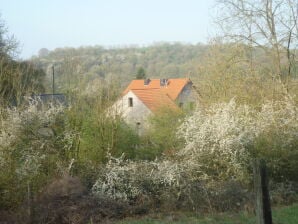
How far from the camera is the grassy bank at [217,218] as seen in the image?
8883 mm

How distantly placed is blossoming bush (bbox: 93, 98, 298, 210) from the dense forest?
0.09 feet

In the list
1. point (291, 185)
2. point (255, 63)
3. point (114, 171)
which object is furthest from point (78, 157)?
point (255, 63)

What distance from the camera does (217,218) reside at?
31.1ft

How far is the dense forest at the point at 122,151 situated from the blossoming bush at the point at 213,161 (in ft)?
0.09

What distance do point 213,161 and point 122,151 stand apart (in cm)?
290

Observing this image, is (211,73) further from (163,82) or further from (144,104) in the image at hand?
(163,82)

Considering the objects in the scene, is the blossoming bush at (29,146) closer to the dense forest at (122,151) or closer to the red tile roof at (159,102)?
the dense forest at (122,151)

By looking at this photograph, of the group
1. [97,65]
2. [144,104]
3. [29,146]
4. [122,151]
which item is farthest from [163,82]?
[29,146]

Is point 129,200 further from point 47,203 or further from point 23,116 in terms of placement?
point 23,116

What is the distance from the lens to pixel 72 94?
1349 cm

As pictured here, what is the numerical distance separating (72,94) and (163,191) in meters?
4.42

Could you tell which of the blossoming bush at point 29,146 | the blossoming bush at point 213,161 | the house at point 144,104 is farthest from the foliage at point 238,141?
the blossoming bush at point 29,146

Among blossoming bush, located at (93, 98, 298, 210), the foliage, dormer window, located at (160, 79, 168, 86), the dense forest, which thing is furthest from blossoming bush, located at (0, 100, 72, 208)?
dormer window, located at (160, 79, 168, 86)

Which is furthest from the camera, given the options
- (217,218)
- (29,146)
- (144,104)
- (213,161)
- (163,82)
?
(163,82)
